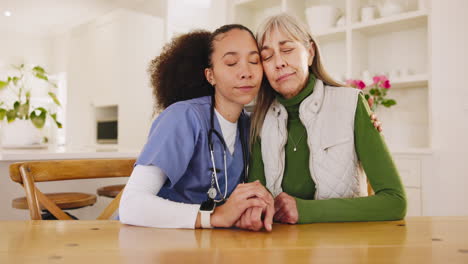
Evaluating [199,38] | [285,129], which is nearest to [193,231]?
[285,129]

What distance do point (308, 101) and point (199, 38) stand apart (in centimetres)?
45

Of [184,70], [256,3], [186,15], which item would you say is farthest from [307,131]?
[186,15]

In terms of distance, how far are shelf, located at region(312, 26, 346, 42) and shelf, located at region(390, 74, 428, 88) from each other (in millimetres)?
576

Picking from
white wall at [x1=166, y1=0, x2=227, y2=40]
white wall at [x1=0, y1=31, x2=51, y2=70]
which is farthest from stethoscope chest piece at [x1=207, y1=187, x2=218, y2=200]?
white wall at [x1=0, y1=31, x2=51, y2=70]

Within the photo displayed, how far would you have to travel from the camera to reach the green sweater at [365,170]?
37.5 inches

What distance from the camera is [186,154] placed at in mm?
1064

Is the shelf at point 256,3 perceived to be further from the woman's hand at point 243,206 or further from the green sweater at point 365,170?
the woman's hand at point 243,206

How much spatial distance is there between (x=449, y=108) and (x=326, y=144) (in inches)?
71.5

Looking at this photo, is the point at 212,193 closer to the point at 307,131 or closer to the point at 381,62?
the point at 307,131

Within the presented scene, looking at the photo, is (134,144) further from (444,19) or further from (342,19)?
(444,19)

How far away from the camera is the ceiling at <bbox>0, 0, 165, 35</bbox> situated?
557 centimetres

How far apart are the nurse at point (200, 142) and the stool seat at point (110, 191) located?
111 centimetres

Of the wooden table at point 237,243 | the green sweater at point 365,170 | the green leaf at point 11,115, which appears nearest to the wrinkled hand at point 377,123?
the green sweater at point 365,170

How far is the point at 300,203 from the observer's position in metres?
0.95
